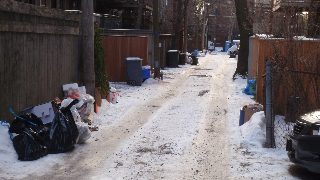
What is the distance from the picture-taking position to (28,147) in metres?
6.56

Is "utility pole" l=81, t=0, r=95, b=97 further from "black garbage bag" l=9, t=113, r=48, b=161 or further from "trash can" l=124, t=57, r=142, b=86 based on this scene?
"trash can" l=124, t=57, r=142, b=86

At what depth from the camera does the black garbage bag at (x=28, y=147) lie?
650cm

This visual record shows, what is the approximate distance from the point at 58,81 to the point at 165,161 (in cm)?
421

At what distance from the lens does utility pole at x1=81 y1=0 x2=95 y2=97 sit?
35.1ft

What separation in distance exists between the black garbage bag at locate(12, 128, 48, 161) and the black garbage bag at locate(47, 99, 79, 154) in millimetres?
278

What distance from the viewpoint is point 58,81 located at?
9.80 metres

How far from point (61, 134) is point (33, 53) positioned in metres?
2.20

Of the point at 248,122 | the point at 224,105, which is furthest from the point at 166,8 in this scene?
the point at 248,122

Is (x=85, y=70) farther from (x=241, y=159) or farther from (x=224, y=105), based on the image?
(x=241, y=159)

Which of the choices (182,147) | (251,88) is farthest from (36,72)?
(251,88)

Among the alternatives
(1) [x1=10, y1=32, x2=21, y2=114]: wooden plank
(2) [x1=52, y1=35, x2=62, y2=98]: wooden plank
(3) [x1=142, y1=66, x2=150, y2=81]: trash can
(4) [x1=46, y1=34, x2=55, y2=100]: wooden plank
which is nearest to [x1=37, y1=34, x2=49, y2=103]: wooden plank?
(4) [x1=46, y1=34, x2=55, y2=100]: wooden plank

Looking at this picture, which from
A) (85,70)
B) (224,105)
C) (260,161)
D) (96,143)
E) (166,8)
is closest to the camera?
(260,161)

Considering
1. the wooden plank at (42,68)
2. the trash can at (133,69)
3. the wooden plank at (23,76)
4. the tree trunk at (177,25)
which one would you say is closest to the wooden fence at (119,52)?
the trash can at (133,69)

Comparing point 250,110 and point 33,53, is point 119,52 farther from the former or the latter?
point 250,110
